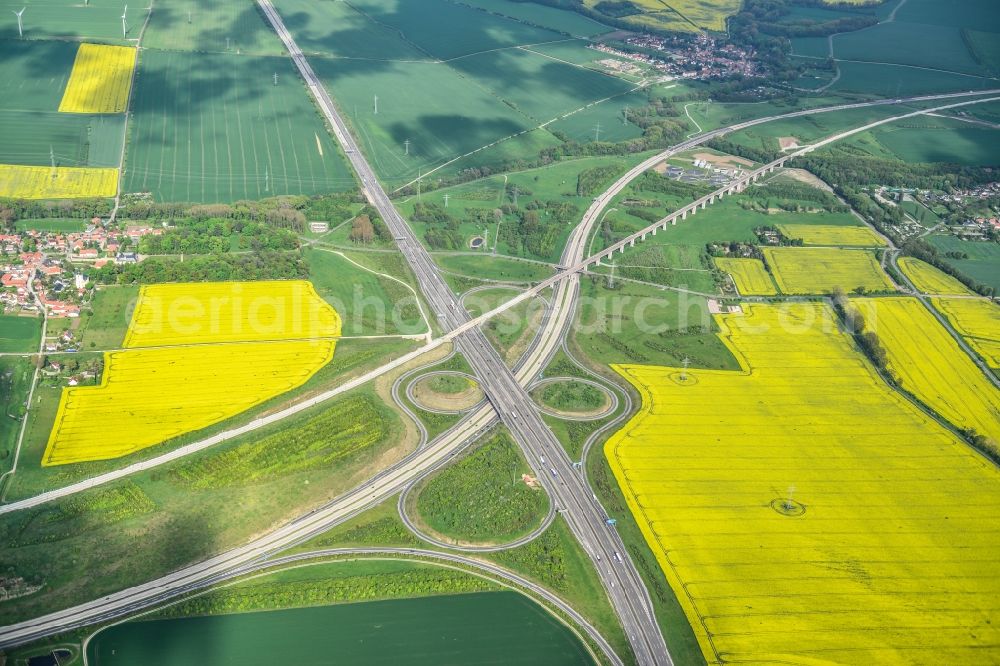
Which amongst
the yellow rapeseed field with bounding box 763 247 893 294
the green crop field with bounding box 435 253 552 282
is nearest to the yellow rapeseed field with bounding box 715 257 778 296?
the yellow rapeseed field with bounding box 763 247 893 294

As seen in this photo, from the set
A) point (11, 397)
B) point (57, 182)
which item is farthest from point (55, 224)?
point (11, 397)

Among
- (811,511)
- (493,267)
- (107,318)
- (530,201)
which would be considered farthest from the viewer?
(530,201)

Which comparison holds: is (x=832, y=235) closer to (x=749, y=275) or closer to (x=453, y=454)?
(x=749, y=275)

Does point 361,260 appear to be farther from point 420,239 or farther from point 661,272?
point 661,272

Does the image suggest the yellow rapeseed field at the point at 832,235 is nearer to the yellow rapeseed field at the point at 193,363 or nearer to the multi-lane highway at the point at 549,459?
the multi-lane highway at the point at 549,459

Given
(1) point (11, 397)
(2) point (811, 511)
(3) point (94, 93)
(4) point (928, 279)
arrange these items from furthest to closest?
(3) point (94, 93)
(4) point (928, 279)
(1) point (11, 397)
(2) point (811, 511)

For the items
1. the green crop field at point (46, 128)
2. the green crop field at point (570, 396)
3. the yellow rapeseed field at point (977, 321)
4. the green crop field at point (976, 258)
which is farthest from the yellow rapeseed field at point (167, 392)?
the green crop field at point (976, 258)

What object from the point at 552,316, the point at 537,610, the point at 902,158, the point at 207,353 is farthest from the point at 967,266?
the point at 207,353

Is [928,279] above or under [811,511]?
above
